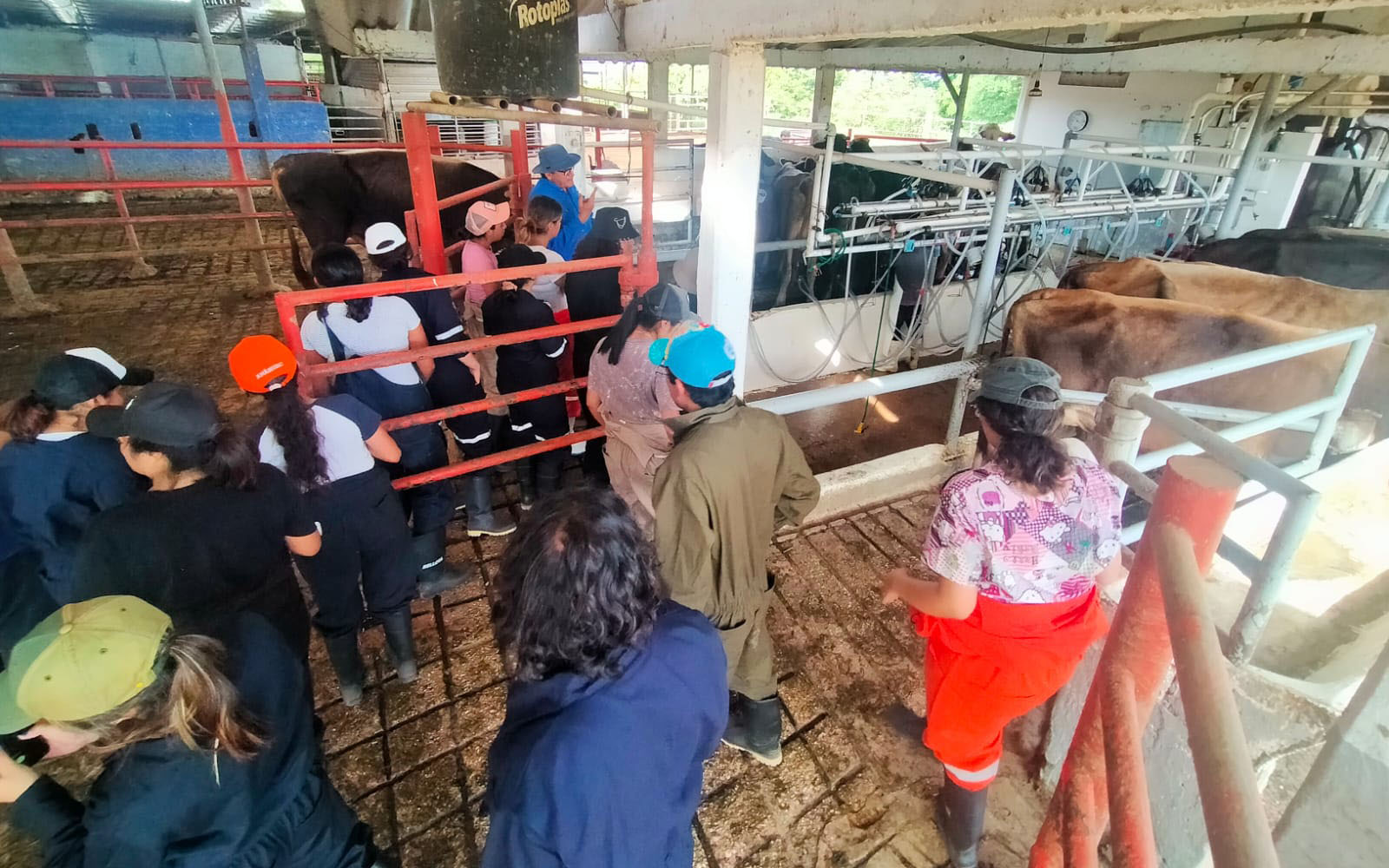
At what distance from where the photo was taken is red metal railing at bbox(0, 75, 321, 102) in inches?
541

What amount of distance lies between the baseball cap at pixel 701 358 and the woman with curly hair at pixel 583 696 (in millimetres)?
707

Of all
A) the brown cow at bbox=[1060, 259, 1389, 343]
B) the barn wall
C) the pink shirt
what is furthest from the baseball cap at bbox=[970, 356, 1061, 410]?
the barn wall

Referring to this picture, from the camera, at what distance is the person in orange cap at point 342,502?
2162 millimetres

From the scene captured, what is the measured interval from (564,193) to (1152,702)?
447 cm

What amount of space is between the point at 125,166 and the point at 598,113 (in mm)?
14733

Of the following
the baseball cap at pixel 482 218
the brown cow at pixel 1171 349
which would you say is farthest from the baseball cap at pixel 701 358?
the brown cow at pixel 1171 349

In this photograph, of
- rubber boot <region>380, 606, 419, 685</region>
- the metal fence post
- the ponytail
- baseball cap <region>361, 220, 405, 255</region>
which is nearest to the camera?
Result: the ponytail

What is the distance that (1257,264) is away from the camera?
6422 millimetres

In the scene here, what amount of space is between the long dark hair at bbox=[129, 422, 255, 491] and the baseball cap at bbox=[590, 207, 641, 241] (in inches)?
97.1

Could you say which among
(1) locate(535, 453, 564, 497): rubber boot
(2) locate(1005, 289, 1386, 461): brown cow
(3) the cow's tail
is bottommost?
(1) locate(535, 453, 564, 497): rubber boot

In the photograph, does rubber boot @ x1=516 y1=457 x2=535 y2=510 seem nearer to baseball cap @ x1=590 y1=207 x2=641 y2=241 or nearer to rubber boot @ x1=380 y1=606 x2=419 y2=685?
rubber boot @ x1=380 y1=606 x2=419 y2=685

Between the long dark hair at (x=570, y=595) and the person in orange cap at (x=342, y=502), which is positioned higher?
the long dark hair at (x=570, y=595)

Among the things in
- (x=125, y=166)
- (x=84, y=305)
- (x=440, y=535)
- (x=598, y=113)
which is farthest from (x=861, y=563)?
(x=125, y=166)

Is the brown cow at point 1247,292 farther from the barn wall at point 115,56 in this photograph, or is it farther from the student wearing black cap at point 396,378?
the barn wall at point 115,56
